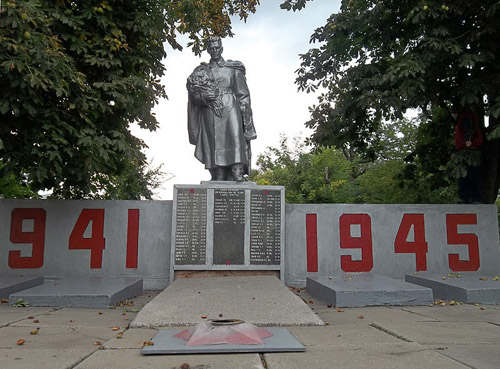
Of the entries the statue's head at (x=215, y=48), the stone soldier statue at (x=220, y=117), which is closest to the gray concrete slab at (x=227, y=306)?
the stone soldier statue at (x=220, y=117)

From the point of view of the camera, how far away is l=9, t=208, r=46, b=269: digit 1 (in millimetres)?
7348

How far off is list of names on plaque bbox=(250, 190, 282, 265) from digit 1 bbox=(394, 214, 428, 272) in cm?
228

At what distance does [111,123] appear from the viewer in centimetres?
774

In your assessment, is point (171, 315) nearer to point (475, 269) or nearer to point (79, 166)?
point (79, 166)

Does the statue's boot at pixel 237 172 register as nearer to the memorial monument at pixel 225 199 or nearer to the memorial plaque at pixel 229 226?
the memorial monument at pixel 225 199

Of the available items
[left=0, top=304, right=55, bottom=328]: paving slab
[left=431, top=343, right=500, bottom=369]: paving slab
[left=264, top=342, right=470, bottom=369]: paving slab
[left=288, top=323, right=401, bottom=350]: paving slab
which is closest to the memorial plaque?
[left=0, top=304, right=55, bottom=328]: paving slab

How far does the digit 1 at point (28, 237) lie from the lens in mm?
7348

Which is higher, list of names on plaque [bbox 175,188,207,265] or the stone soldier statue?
the stone soldier statue

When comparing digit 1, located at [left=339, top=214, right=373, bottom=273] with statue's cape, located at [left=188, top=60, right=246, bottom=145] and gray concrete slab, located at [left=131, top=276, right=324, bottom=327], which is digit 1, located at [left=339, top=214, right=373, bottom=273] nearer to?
gray concrete slab, located at [left=131, top=276, right=324, bottom=327]

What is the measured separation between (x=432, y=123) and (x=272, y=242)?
6088 millimetres

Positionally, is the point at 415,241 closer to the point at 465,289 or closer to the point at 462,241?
the point at 462,241

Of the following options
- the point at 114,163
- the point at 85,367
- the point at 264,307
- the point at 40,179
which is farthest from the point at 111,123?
the point at 85,367

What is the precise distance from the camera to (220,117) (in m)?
7.70

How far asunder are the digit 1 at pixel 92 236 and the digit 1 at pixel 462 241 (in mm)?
6223
